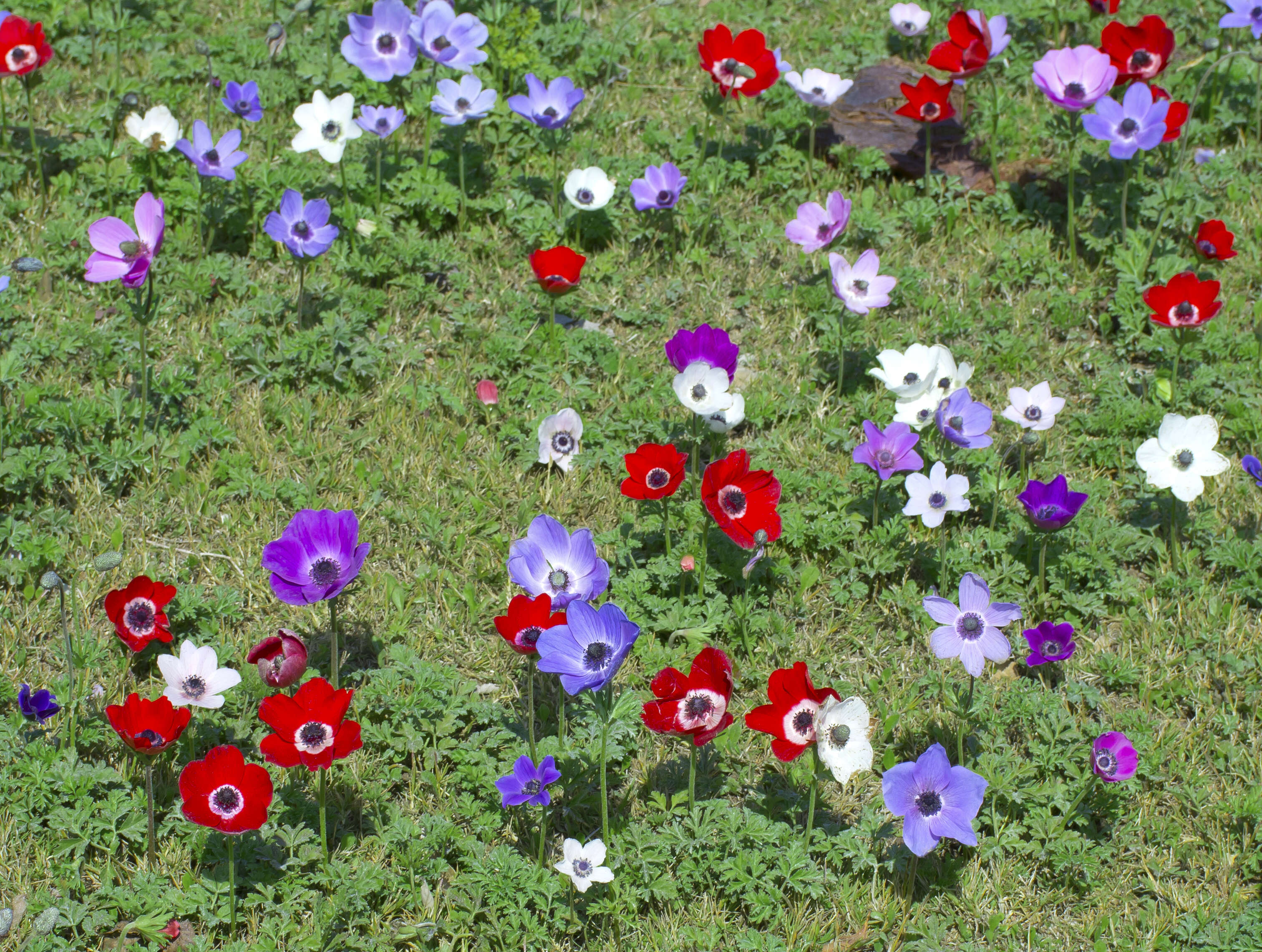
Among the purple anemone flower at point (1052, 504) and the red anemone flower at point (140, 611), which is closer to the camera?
the red anemone flower at point (140, 611)

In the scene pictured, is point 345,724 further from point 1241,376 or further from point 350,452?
point 1241,376

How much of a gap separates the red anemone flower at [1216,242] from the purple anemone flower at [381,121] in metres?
2.85

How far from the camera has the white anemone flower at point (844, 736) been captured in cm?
262

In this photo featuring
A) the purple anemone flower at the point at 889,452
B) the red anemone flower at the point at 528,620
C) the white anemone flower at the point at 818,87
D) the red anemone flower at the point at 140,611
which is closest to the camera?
the red anemone flower at the point at 528,620

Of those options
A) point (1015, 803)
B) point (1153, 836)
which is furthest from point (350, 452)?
point (1153, 836)

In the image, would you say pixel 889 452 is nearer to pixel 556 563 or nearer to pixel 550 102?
pixel 556 563

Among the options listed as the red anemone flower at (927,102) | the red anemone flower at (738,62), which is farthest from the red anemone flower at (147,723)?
the red anemone flower at (927,102)

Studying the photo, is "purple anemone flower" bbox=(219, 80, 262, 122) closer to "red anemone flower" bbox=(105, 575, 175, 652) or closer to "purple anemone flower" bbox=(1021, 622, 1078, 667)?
"red anemone flower" bbox=(105, 575, 175, 652)

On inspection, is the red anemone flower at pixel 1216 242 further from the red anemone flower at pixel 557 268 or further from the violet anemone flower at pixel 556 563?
the violet anemone flower at pixel 556 563

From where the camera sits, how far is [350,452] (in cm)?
368

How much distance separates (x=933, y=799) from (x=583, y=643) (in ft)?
2.80

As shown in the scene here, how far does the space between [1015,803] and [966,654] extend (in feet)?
1.27

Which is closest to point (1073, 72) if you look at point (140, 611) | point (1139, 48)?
point (1139, 48)

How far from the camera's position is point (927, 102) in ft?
14.4
